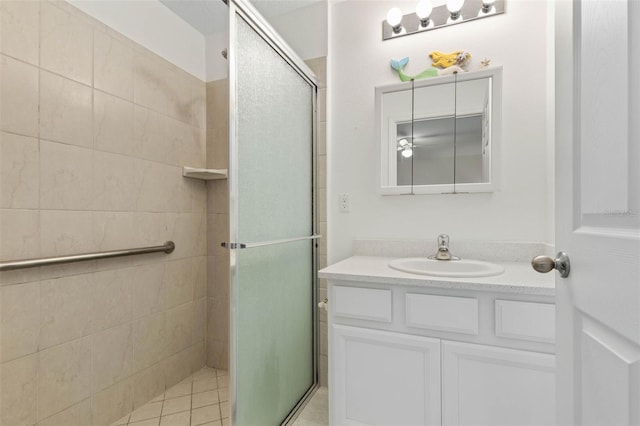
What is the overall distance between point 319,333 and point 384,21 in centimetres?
189

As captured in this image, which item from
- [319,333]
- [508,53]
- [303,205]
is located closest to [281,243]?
[303,205]

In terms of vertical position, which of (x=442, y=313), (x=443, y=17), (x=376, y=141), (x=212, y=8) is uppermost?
(x=212, y=8)

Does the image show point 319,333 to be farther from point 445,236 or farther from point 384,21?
point 384,21

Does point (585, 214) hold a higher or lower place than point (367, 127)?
lower

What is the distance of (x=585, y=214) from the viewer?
0.57m

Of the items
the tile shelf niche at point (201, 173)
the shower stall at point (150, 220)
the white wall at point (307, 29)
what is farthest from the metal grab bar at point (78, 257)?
the white wall at point (307, 29)

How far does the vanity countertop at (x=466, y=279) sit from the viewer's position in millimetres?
1025

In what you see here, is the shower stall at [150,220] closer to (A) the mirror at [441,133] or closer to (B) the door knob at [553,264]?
(A) the mirror at [441,133]

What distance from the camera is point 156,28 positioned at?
1848 millimetres

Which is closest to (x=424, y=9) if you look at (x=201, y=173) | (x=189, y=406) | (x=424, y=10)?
(x=424, y=10)

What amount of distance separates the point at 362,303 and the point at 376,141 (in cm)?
93

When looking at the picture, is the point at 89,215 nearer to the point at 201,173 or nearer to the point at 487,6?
the point at 201,173

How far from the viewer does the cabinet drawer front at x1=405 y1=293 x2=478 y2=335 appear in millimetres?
1094

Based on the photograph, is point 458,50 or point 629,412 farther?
point 458,50
